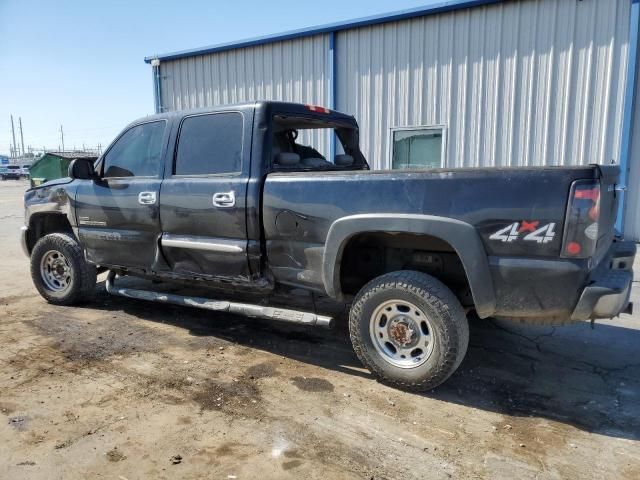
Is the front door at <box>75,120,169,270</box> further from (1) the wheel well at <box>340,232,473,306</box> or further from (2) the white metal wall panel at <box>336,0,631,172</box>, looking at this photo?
(2) the white metal wall panel at <box>336,0,631,172</box>

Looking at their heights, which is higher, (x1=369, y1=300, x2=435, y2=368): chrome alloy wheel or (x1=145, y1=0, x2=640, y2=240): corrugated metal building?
(x1=145, y1=0, x2=640, y2=240): corrugated metal building

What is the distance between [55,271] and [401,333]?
4.17 m

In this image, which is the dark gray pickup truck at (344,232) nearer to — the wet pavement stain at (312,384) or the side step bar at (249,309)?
the side step bar at (249,309)

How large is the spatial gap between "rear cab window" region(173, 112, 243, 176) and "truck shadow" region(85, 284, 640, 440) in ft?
5.07

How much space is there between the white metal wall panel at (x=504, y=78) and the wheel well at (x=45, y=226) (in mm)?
6300

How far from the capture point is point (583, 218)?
2863mm

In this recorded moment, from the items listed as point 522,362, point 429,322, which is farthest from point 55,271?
point 522,362

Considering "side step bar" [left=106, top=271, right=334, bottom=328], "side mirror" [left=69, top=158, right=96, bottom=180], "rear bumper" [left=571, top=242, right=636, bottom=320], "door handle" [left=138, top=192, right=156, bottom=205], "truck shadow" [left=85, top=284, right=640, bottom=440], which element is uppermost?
"side mirror" [left=69, top=158, right=96, bottom=180]

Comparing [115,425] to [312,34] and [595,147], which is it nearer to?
[595,147]

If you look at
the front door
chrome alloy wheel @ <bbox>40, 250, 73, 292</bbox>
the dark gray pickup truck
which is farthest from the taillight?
chrome alloy wheel @ <bbox>40, 250, 73, 292</bbox>

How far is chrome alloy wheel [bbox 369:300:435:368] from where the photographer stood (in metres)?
3.46

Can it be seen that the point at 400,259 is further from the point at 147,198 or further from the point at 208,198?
the point at 147,198

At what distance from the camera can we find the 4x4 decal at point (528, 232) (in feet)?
9.67

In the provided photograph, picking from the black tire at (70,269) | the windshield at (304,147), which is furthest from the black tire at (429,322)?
the black tire at (70,269)
